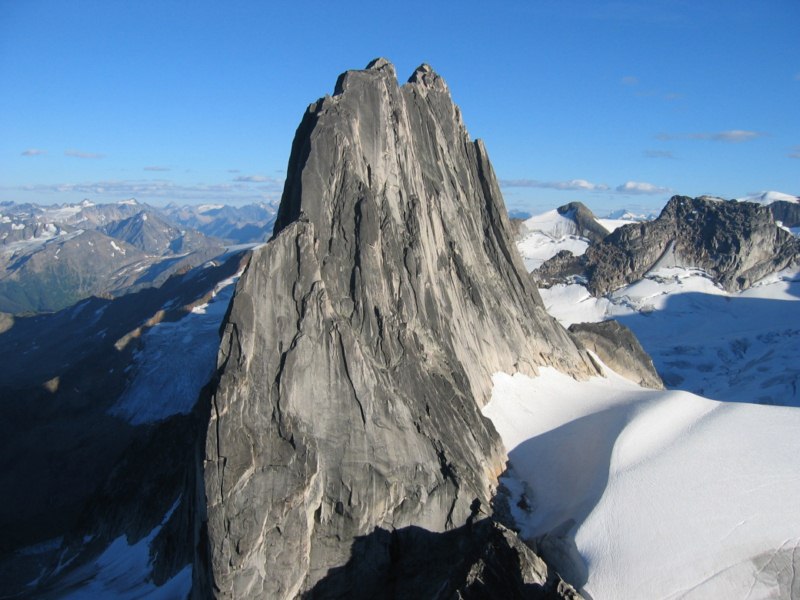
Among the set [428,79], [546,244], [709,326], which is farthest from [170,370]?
[546,244]

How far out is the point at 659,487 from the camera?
4341 centimetres

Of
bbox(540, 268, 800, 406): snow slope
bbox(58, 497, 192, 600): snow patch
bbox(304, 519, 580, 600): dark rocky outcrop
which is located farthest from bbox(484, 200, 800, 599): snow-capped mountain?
bbox(540, 268, 800, 406): snow slope

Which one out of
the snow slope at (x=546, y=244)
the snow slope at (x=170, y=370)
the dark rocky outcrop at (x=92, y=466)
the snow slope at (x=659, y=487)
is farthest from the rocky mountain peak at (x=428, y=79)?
the snow slope at (x=546, y=244)

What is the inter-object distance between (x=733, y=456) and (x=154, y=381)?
9186 centimetres

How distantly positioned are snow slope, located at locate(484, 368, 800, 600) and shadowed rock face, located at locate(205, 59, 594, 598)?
4414mm

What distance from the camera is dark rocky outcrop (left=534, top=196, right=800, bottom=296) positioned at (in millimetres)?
157250

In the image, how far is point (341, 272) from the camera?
4319cm

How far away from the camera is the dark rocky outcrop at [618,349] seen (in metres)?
81.6

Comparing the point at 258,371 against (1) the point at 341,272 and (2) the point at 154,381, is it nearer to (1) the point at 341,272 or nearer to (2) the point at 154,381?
(1) the point at 341,272

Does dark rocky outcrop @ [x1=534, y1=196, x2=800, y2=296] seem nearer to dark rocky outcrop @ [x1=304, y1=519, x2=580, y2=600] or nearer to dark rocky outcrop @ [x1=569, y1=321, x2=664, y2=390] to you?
dark rocky outcrop @ [x1=569, y1=321, x2=664, y2=390]

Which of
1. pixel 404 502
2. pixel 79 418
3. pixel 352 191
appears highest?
pixel 352 191

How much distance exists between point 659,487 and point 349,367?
72.9 ft

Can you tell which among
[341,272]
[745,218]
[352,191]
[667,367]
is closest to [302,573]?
[341,272]

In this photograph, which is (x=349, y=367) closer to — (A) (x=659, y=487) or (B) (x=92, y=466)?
(A) (x=659, y=487)
